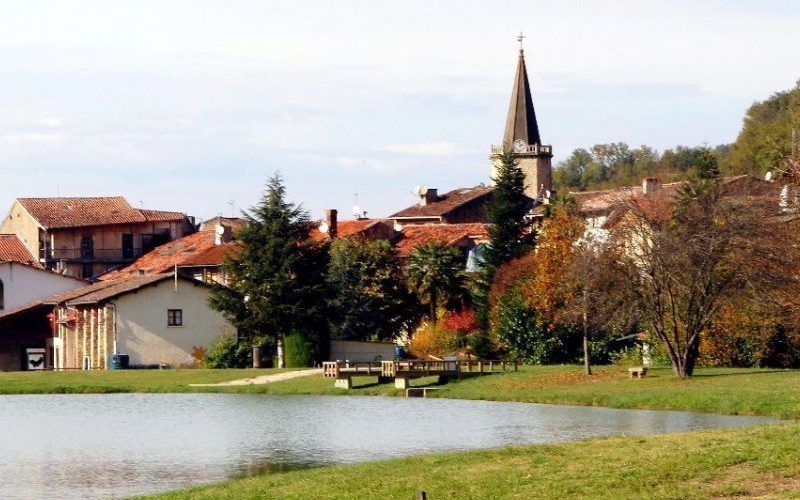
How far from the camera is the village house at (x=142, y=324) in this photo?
87.1m

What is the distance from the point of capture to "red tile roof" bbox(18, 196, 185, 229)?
130000 millimetres

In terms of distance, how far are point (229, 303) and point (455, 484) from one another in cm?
5599

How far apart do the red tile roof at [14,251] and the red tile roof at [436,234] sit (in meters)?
32.7

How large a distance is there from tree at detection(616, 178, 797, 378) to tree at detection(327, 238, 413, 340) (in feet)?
110

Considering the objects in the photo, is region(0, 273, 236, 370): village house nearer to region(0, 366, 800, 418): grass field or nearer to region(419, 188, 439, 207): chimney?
region(0, 366, 800, 418): grass field

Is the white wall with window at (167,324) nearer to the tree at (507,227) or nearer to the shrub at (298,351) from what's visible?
the shrub at (298,351)

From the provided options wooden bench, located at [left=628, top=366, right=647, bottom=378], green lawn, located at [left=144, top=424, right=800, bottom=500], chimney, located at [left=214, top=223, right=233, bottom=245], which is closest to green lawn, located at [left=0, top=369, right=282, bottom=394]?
wooden bench, located at [left=628, top=366, right=647, bottom=378]

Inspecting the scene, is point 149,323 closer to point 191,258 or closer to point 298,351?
point 298,351

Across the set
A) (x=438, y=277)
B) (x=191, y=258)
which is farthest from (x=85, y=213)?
(x=438, y=277)

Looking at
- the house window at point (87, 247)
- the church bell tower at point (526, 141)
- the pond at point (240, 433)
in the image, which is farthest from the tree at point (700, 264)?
the church bell tower at point (526, 141)

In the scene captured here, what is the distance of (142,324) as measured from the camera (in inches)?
3442

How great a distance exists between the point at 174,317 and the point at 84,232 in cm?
4543

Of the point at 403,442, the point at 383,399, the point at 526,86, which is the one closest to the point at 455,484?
the point at 403,442

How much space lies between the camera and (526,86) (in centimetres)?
15200
